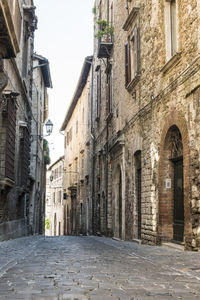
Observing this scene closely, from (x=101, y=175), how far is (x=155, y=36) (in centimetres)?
997

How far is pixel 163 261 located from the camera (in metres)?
6.38

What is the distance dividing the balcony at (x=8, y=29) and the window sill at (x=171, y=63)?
328 centimetres

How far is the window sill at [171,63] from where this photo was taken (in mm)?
8745

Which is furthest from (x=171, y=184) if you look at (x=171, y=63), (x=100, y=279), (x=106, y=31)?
(x=106, y=31)

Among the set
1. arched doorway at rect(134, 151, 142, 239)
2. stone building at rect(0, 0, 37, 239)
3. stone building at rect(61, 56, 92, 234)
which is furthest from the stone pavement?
stone building at rect(61, 56, 92, 234)

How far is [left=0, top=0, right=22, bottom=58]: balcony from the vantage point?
7703mm

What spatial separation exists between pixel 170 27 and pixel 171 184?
3587mm

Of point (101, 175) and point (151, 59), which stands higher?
point (151, 59)

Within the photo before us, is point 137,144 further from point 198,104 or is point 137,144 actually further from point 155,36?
point 198,104

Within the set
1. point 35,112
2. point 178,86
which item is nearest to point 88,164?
point 35,112

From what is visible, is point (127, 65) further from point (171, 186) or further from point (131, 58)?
point (171, 186)

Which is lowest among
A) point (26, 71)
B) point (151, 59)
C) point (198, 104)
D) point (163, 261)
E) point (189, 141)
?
point (163, 261)

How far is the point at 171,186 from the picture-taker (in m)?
9.70

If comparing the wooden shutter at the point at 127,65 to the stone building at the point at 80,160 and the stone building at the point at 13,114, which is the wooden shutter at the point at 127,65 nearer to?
the stone building at the point at 13,114
